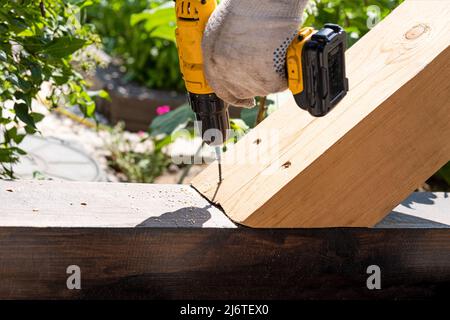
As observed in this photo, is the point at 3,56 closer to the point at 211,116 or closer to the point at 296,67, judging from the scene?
the point at 211,116

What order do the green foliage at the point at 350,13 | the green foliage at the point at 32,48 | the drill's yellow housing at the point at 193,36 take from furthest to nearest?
the green foliage at the point at 350,13 → the green foliage at the point at 32,48 → the drill's yellow housing at the point at 193,36

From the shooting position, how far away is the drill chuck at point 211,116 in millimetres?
1884

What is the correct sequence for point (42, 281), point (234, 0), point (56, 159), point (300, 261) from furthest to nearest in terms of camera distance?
1. point (56, 159)
2. point (300, 261)
3. point (42, 281)
4. point (234, 0)

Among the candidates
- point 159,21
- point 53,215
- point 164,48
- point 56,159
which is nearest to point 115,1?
point 164,48

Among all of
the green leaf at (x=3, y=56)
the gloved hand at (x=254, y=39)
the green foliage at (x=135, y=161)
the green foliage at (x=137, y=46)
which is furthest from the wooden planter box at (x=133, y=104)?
the gloved hand at (x=254, y=39)

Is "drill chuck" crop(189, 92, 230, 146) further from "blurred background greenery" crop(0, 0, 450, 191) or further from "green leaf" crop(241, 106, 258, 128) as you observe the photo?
"green leaf" crop(241, 106, 258, 128)

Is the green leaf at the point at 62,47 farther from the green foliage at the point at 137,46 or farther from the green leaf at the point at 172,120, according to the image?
the green foliage at the point at 137,46

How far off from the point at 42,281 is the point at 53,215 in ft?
0.47

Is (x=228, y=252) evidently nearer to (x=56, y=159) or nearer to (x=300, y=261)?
(x=300, y=261)

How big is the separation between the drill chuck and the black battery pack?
0.24m

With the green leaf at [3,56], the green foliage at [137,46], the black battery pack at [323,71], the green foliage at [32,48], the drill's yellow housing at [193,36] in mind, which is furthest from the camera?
the green foliage at [137,46]

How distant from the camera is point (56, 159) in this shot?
3.88 metres

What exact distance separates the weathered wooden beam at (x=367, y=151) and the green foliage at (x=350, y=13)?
2.69 ft

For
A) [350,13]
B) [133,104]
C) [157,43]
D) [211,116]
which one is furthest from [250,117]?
[157,43]
